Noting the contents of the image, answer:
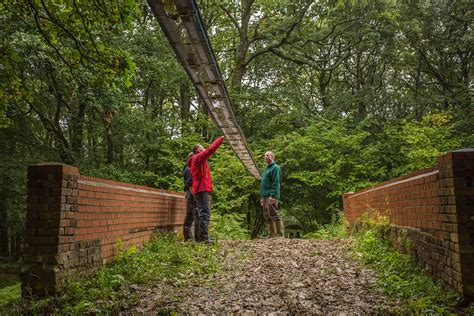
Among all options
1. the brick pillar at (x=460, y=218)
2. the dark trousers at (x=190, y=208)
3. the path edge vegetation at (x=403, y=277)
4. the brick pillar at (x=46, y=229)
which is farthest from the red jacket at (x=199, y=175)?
the brick pillar at (x=460, y=218)

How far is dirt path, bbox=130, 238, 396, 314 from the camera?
4.37 meters

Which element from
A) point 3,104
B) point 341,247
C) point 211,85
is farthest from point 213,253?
point 3,104

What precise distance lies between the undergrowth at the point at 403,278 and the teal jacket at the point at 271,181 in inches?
110

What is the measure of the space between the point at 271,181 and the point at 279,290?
5646 millimetres

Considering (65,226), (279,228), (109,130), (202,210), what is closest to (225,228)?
(279,228)

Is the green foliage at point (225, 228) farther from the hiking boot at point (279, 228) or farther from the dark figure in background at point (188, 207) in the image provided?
the dark figure in background at point (188, 207)

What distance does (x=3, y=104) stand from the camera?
8.01m

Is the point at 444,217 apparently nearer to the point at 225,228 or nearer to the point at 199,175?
the point at 199,175

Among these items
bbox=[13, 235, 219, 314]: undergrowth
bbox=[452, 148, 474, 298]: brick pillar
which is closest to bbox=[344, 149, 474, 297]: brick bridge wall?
bbox=[452, 148, 474, 298]: brick pillar

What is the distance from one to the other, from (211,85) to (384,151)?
546 inches

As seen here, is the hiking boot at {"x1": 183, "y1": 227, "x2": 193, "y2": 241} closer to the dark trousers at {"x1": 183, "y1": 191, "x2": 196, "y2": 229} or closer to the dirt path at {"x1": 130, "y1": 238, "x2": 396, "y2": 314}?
the dark trousers at {"x1": 183, "y1": 191, "x2": 196, "y2": 229}

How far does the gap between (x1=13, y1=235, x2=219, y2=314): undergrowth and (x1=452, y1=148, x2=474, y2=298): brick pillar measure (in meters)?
3.33

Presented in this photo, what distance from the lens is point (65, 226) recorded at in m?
4.64

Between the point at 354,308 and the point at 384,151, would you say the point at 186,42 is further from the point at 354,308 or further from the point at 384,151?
the point at 384,151
